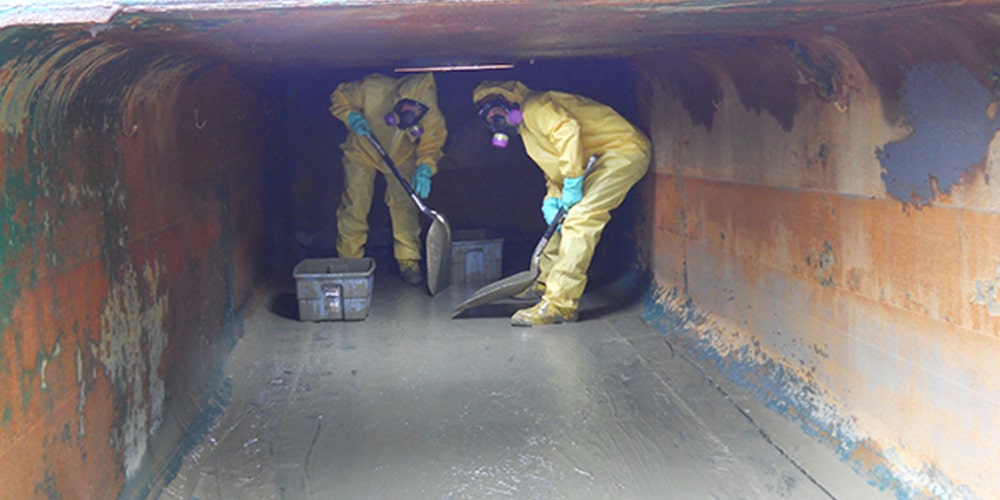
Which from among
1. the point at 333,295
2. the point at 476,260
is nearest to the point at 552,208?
the point at 476,260

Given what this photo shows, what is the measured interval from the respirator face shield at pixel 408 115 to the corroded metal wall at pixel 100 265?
1.90 m

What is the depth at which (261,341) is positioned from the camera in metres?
5.05

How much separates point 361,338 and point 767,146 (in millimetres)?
2705

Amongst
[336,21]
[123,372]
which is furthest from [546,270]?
[336,21]

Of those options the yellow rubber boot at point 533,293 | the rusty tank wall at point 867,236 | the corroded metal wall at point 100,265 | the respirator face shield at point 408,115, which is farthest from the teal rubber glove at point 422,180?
the rusty tank wall at point 867,236

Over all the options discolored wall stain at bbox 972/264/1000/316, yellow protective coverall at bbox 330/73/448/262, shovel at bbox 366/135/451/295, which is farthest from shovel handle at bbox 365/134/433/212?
discolored wall stain at bbox 972/264/1000/316

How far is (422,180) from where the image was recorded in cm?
632

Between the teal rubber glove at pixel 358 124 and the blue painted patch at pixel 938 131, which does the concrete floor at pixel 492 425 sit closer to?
the blue painted patch at pixel 938 131

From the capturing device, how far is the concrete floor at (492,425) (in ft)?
10.2

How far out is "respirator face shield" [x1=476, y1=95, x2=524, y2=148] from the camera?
543 centimetres

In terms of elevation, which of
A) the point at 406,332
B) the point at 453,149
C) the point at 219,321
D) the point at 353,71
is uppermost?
the point at 353,71

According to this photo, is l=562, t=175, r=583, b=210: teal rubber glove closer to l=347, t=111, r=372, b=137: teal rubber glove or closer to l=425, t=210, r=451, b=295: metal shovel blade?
l=425, t=210, r=451, b=295: metal shovel blade

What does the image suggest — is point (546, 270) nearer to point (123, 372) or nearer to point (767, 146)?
point (767, 146)

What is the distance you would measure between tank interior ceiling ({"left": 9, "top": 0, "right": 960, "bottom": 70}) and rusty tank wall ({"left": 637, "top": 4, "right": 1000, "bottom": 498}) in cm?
31
